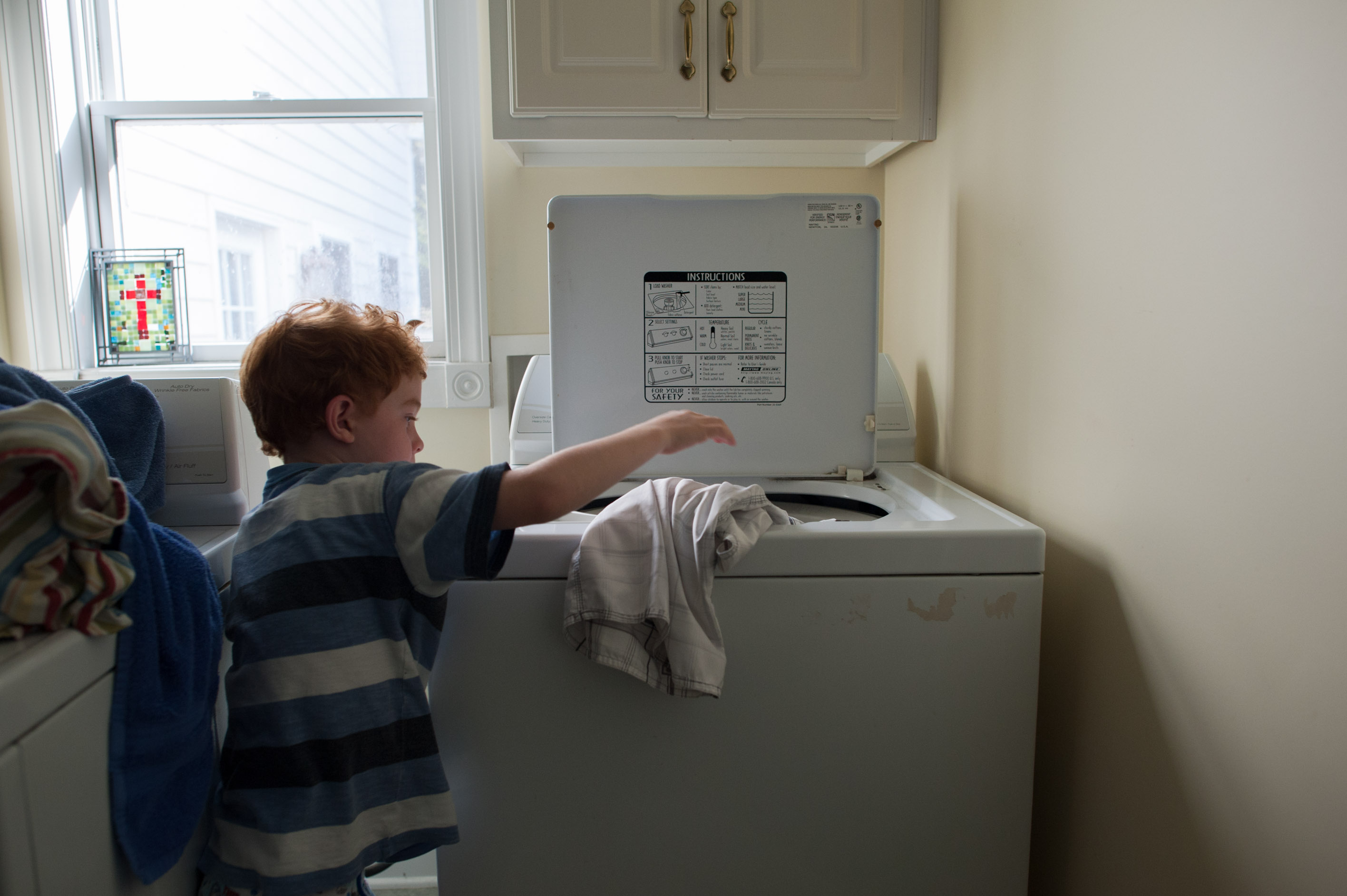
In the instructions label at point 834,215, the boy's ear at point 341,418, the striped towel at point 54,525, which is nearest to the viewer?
the striped towel at point 54,525

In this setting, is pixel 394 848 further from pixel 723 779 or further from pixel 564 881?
pixel 723 779

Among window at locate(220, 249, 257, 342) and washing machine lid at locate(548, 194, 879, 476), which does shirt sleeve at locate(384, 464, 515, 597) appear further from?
window at locate(220, 249, 257, 342)

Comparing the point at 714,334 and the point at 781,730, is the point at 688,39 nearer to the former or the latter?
the point at 714,334

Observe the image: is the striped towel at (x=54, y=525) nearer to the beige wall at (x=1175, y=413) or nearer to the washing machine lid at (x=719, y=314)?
the washing machine lid at (x=719, y=314)

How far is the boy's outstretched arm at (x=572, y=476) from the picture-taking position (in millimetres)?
766

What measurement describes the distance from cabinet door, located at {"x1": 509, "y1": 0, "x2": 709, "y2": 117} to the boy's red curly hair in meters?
0.74

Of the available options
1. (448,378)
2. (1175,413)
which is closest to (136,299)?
(448,378)

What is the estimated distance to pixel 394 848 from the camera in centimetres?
83

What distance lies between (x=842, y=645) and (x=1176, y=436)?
42 cm

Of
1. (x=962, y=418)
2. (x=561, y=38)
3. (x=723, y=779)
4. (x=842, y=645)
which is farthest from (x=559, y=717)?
(x=561, y=38)

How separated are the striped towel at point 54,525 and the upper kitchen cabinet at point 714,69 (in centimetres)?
108

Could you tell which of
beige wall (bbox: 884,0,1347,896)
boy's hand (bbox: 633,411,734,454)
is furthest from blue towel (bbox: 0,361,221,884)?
beige wall (bbox: 884,0,1347,896)

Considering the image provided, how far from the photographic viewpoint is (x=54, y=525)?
1.88 feet

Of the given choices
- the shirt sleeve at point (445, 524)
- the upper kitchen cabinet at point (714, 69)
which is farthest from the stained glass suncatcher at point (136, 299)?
the shirt sleeve at point (445, 524)
